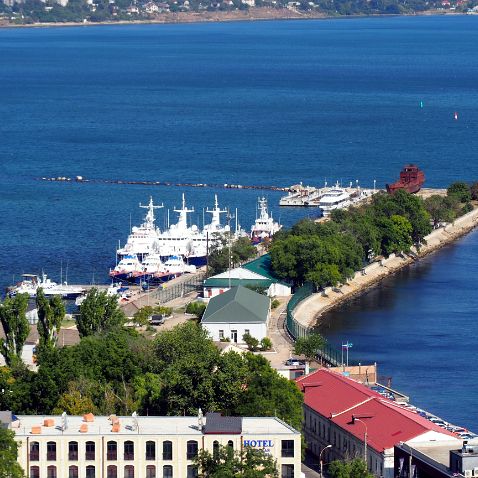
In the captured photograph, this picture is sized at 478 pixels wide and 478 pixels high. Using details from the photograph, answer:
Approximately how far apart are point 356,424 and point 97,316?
11075 mm

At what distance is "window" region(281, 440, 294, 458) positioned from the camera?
118 feet

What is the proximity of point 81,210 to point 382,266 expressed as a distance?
2196 centimetres

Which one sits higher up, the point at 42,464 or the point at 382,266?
the point at 42,464

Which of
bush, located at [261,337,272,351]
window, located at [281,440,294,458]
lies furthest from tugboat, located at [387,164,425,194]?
window, located at [281,440,294,458]

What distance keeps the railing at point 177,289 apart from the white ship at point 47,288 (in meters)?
3.14

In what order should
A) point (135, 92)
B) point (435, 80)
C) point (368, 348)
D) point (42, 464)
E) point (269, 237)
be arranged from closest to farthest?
point (42, 464) < point (368, 348) < point (269, 237) < point (135, 92) < point (435, 80)

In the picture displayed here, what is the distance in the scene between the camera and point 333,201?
8688 cm

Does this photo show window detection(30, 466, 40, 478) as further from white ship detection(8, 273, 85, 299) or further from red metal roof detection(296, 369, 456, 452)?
white ship detection(8, 273, 85, 299)

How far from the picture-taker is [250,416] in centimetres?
3878

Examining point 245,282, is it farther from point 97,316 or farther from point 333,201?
point 333,201

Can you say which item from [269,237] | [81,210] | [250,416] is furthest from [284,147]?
[250,416]

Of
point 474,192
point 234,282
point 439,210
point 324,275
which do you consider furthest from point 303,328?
point 474,192

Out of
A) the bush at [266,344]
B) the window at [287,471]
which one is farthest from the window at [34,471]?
the bush at [266,344]

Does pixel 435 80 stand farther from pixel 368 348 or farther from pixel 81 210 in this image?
pixel 368 348
